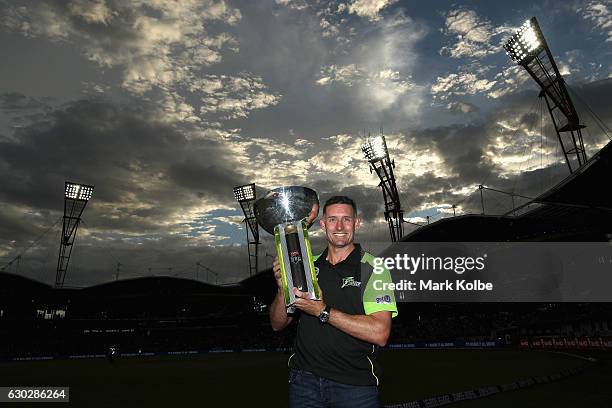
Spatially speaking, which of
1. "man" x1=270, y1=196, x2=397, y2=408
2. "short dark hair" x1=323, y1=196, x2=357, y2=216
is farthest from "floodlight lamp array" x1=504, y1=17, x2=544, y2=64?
"man" x1=270, y1=196, x2=397, y2=408

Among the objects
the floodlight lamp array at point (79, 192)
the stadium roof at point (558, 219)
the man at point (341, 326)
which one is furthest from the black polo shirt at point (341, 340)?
the floodlight lamp array at point (79, 192)

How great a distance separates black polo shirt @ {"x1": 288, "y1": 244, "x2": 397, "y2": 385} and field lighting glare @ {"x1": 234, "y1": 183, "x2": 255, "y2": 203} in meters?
86.6

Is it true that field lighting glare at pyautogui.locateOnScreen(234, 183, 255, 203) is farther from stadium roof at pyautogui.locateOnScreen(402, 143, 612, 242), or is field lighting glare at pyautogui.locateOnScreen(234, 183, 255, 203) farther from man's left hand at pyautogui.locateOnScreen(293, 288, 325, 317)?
man's left hand at pyautogui.locateOnScreen(293, 288, 325, 317)

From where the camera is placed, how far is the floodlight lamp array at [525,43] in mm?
49375

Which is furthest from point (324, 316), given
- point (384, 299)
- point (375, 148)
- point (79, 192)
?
point (79, 192)

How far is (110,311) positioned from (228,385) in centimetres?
7551

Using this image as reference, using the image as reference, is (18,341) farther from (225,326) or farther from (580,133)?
(580,133)

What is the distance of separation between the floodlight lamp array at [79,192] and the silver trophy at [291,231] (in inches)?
3262

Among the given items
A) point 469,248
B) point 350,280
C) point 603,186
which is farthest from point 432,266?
point 350,280

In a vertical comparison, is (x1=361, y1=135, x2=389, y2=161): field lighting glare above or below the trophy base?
above

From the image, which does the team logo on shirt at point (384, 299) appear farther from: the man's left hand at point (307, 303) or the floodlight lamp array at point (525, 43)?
the floodlight lamp array at point (525, 43)

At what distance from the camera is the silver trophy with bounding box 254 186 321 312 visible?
3.19 metres

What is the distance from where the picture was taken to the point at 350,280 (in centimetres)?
353

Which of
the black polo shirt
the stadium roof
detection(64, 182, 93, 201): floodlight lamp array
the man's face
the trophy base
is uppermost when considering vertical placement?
detection(64, 182, 93, 201): floodlight lamp array
